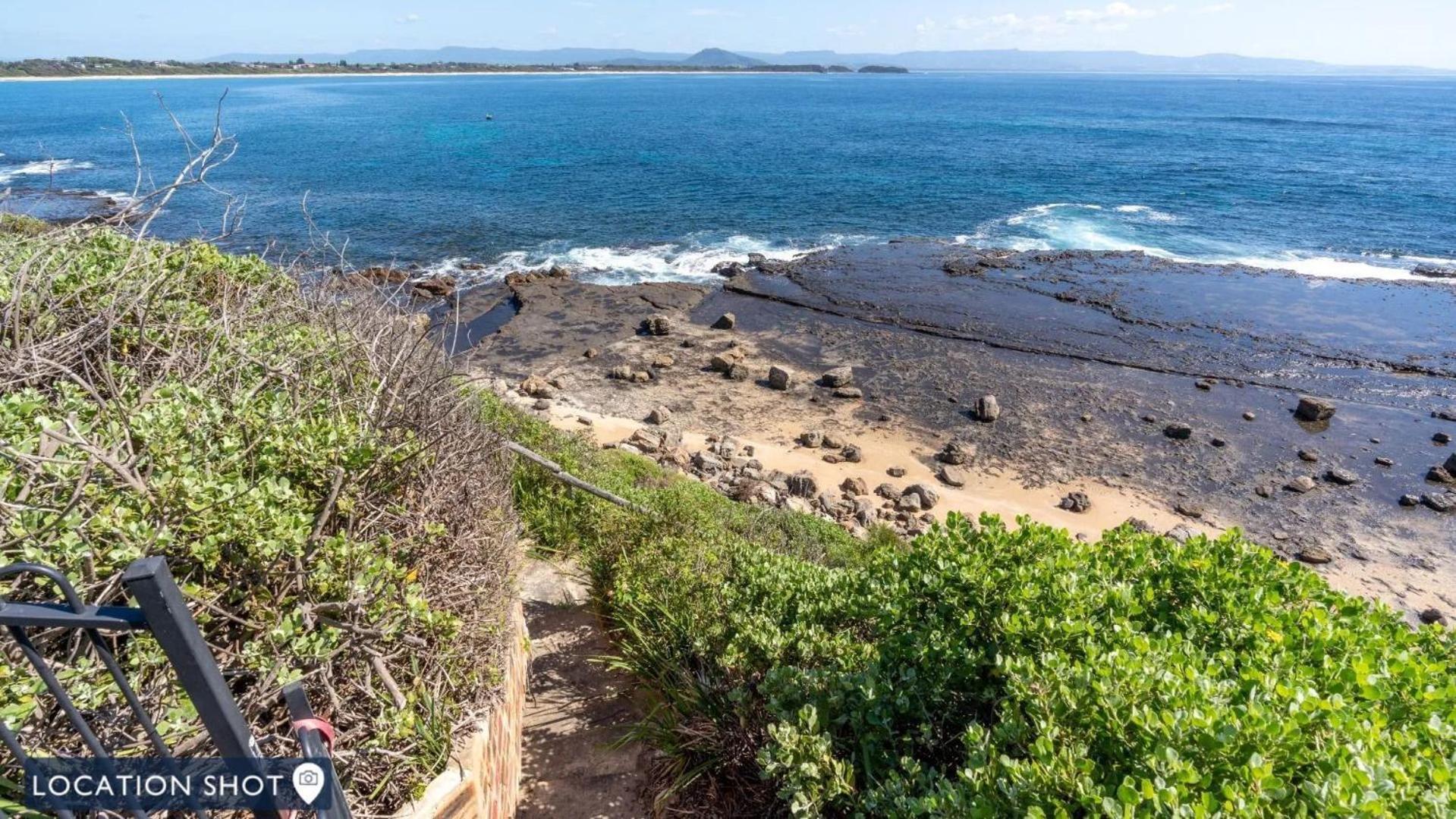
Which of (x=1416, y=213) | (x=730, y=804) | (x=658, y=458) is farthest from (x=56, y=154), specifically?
(x=1416, y=213)

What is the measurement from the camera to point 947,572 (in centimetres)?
518

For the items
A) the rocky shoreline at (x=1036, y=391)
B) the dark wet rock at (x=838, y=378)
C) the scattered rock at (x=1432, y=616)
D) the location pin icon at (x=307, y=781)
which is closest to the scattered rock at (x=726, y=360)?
the rocky shoreline at (x=1036, y=391)

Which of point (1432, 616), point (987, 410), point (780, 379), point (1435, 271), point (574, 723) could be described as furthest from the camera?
point (1435, 271)

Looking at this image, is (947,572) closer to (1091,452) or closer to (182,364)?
(182,364)

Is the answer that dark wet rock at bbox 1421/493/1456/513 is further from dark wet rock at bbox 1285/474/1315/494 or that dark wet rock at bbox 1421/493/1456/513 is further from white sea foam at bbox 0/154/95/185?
white sea foam at bbox 0/154/95/185

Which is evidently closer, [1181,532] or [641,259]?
[1181,532]

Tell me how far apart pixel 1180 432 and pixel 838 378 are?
11113 mm

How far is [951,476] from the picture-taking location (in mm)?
20359

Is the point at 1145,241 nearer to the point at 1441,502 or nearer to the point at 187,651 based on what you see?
the point at 1441,502

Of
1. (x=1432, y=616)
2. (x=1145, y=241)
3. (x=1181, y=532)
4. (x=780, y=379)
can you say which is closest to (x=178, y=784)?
(x=1181, y=532)

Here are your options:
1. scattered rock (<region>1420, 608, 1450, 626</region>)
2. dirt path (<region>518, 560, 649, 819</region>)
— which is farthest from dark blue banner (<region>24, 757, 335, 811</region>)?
A: scattered rock (<region>1420, 608, 1450, 626</region>)

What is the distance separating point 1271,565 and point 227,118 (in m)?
120

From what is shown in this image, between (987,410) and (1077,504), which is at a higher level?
(987,410)

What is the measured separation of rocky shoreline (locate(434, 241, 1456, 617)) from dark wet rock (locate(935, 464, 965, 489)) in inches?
2.7
